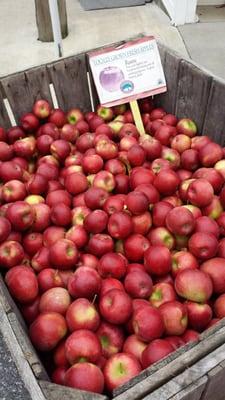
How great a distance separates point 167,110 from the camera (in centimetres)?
232

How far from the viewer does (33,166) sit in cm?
202

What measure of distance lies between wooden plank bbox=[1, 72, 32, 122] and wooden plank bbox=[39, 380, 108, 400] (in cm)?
163

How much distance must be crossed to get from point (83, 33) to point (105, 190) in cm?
347

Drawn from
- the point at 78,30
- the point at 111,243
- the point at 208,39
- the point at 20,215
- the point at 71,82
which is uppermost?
the point at 71,82

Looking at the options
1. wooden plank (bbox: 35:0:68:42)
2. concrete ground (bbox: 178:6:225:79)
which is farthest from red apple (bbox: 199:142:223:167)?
wooden plank (bbox: 35:0:68:42)

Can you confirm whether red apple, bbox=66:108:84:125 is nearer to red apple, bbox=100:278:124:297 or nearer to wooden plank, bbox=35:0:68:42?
red apple, bbox=100:278:124:297

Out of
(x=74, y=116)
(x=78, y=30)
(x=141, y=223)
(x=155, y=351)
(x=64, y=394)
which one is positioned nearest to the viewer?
(x=64, y=394)

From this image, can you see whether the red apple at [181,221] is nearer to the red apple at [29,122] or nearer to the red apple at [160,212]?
the red apple at [160,212]

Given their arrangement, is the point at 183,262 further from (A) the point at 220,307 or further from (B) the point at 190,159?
(B) the point at 190,159

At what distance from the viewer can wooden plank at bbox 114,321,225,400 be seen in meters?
0.84

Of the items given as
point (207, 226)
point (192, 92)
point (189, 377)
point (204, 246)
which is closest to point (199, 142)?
point (192, 92)

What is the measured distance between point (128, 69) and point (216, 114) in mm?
535

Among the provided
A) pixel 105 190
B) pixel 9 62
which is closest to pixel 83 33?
pixel 9 62

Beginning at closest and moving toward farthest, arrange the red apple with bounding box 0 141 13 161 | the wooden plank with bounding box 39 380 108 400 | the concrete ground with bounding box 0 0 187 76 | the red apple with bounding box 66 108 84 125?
the wooden plank with bounding box 39 380 108 400
the red apple with bounding box 0 141 13 161
the red apple with bounding box 66 108 84 125
the concrete ground with bounding box 0 0 187 76
